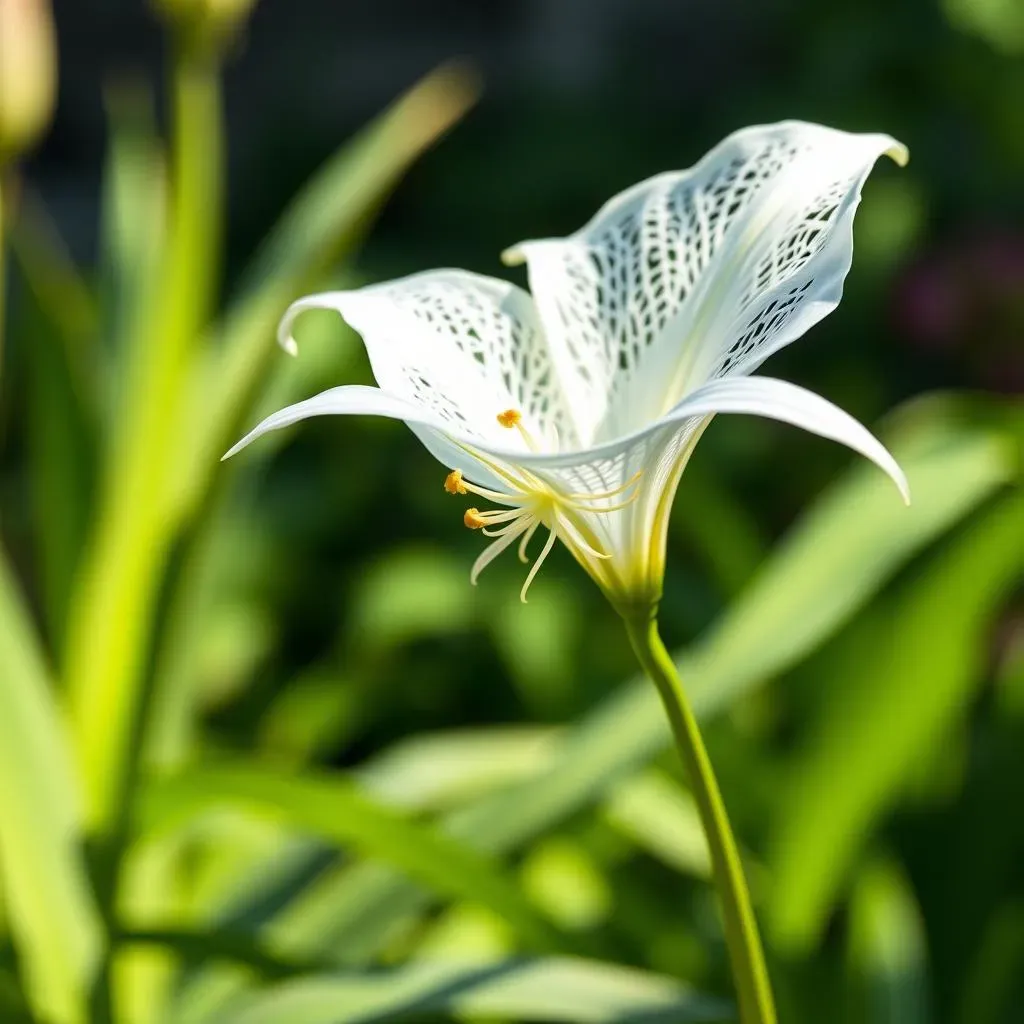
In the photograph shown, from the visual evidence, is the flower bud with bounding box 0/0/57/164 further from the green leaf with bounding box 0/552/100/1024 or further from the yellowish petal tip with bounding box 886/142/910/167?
the yellowish petal tip with bounding box 886/142/910/167

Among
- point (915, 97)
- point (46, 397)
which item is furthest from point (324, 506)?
point (915, 97)

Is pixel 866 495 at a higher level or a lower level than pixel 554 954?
higher

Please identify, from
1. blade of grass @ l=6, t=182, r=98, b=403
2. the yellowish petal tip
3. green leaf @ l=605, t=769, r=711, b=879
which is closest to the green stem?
the yellowish petal tip

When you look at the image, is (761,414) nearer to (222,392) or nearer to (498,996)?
(498,996)

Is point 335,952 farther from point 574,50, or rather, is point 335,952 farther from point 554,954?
point 574,50

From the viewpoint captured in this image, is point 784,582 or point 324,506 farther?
point 324,506

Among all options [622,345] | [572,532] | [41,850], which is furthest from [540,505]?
[41,850]
